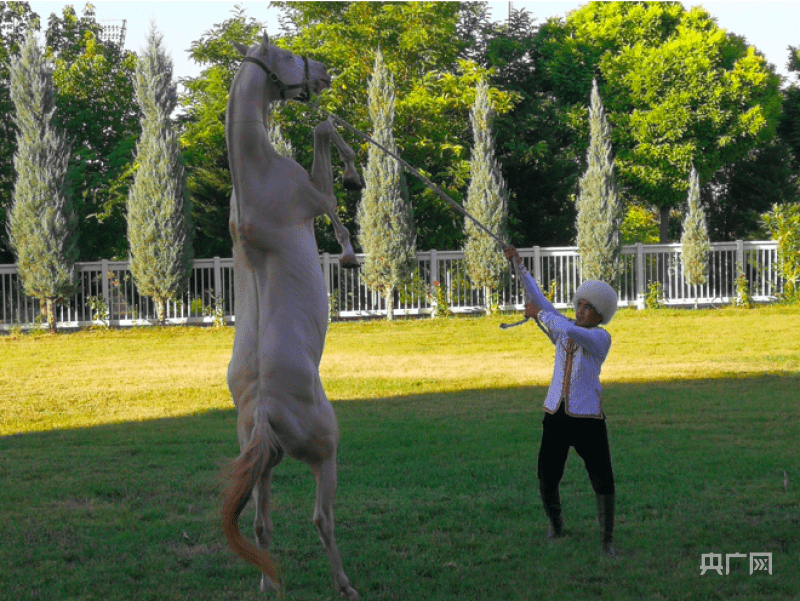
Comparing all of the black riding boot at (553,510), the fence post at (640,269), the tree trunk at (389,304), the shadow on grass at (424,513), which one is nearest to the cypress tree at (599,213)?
the fence post at (640,269)

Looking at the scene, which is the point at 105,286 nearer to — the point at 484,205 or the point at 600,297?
the point at 484,205

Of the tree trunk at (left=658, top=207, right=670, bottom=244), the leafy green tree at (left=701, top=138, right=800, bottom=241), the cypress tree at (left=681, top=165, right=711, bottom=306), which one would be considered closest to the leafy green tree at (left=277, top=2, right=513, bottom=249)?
the cypress tree at (left=681, top=165, right=711, bottom=306)

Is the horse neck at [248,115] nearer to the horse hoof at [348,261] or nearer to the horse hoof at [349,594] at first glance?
the horse hoof at [348,261]

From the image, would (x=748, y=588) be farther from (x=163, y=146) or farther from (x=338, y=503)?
(x=163, y=146)

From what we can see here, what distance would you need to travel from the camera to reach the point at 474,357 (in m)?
17.3

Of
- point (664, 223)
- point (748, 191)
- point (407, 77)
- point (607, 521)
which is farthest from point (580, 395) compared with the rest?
point (748, 191)

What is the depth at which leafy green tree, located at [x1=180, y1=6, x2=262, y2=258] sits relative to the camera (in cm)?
2809

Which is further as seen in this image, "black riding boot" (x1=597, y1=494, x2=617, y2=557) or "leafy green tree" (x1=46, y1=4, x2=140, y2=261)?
"leafy green tree" (x1=46, y1=4, x2=140, y2=261)

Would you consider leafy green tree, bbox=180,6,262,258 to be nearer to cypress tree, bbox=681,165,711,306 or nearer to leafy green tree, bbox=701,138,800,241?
cypress tree, bbox=681,165,711,306

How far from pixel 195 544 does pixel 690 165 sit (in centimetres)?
2903

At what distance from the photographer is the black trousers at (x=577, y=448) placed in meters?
5.51

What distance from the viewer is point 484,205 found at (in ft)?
79.3

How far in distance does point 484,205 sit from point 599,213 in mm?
3239

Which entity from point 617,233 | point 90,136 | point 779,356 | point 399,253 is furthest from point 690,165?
point 90,136
